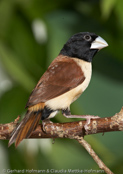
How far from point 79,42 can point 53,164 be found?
1.56 metres

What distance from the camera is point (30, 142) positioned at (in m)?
3.62

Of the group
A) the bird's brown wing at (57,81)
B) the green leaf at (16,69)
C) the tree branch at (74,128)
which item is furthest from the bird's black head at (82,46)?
the green leaf at (16,69)

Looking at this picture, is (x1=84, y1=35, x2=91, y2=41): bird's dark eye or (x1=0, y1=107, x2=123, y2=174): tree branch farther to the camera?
(x1=84, y1=35, x2=91, y2=41): bird's dark eye

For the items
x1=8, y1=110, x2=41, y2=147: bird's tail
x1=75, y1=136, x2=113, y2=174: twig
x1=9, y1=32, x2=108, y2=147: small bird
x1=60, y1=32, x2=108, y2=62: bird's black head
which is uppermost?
x1=60, y1=32, x2=108, y2=62: bird's black head

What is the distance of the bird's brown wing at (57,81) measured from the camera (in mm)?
1997

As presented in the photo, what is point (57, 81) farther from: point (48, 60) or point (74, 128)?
point (48, 60)

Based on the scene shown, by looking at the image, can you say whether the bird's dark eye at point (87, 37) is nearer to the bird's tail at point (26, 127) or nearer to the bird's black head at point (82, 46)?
the bird's black head at point (82, 46)

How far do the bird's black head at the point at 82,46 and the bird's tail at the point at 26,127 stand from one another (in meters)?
0.55

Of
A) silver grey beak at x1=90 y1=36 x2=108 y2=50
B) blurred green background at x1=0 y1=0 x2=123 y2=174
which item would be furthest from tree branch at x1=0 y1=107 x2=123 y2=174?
blurred green background at x1=0 y1=0 x2=123 y2=174

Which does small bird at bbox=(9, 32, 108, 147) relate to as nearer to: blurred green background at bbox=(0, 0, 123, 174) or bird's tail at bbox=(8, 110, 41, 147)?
bird's tail at bbox=(8, 110, 41, 147)

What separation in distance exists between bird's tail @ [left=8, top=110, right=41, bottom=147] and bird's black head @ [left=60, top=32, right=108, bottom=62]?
21.6 inches

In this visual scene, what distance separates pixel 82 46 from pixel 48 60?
849mm

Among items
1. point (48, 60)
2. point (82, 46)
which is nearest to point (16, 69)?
point (48, 60)

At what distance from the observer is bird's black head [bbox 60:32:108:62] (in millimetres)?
2330
